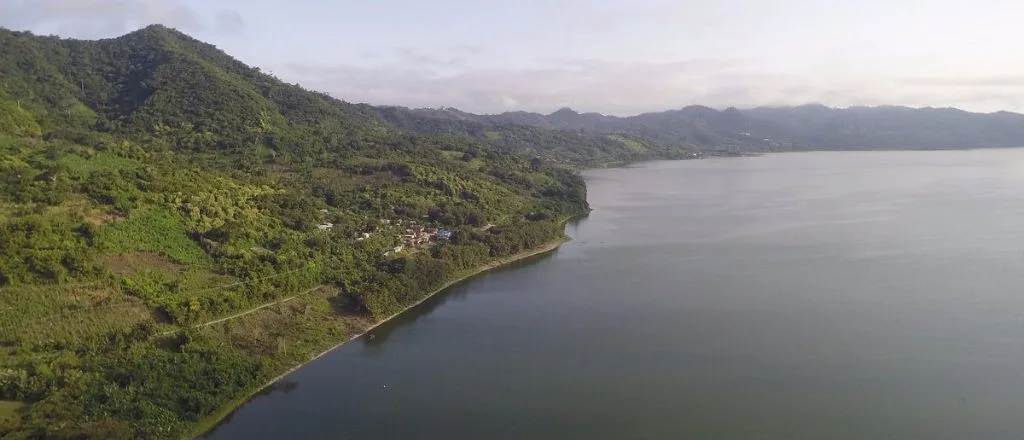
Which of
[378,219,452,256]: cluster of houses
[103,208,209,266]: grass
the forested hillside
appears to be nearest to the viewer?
[103,208,209,266]: grass

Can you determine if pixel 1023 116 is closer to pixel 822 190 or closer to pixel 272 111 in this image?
pixel 822 190

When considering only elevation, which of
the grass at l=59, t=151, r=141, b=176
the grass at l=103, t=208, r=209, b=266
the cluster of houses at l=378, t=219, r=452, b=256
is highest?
the grass at l=59, t=151, r=141, b=176

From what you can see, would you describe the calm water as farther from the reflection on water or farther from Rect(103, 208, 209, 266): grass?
Rect(103, 208, 209, 266): grass

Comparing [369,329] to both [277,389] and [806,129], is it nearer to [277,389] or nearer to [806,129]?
[277,389]

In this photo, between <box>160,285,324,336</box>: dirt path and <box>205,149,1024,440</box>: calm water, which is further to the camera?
<box>160,285,324,336</box>: dirt path

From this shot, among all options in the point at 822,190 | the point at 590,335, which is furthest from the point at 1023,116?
the point at 590,335

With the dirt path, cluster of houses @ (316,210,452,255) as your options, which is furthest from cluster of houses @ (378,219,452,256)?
the dirt path

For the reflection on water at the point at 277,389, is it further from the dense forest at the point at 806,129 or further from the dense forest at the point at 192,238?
the dense forest at the point at 806,129

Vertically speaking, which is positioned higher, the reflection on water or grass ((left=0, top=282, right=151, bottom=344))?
grass ((left=0, top=282, right=151, bottom=344))

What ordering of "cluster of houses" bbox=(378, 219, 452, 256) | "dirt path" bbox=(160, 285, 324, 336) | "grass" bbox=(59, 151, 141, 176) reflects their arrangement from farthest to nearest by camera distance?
"cluster of houses" bbox=(378, 219, 452, 256) < "grass" bbox=(59, 151, 141, 176) < "dirt path" bbox=(160, 285, 324, 336)
